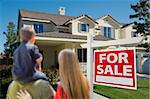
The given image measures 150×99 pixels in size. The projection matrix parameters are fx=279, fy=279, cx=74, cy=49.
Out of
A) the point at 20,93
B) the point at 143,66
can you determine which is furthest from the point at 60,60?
the point at 143,66

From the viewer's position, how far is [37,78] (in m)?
2.12

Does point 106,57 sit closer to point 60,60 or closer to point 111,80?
point 111,80

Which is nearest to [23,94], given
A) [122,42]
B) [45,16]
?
[122,42]

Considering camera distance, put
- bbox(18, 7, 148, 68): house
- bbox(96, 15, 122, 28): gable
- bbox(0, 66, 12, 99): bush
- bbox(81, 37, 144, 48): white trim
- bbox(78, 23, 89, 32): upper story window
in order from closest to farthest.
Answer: bbox(81, 37, 144, 48): white trim < bbox(0, 66, 12, 99): bush < bbox(18, 7, 148, 68): house < bbox(78, 23, 89, 32): upper story window < bbox(96, 15, 122, 28): gable

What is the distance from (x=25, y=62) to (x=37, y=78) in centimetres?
15

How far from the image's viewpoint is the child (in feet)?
6.88

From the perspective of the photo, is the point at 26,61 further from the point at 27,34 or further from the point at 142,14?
the point at 142,14

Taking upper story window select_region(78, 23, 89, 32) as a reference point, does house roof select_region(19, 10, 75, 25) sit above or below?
above

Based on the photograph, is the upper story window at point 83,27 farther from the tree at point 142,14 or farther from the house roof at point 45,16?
the tree at point 142,14

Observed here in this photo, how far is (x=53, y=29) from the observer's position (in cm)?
2031

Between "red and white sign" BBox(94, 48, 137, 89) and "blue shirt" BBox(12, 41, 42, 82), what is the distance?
158 cm

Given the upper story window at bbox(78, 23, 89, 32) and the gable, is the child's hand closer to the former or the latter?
the upper story window at bbox(78, 23, 89, 32)

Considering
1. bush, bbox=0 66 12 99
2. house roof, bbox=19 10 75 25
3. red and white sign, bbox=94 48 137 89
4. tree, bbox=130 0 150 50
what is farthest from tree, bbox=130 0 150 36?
house roof, bbox=19 10 75 25

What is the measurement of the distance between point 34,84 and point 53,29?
18341 mm
